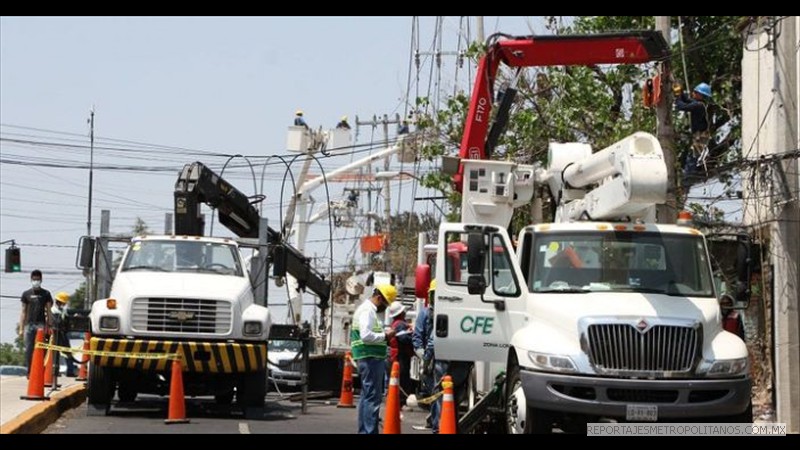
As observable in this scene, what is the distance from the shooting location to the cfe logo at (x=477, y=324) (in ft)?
49.3

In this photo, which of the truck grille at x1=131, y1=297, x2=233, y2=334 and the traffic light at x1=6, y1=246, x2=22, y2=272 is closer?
the truck grille at x1=131, y1=297, x2=233, y2=334

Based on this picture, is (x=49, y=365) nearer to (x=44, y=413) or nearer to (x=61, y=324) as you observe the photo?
(x=61, y=324)

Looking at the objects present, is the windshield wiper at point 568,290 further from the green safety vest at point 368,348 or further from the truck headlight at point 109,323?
the truck headlight at point 109,323

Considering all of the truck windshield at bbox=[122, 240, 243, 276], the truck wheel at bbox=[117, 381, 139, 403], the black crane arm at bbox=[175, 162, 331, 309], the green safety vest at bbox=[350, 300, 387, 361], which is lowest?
the truck wheel at bbox=[117, 381, 139, 403]

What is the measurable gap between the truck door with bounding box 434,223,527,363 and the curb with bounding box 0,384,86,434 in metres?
4.75

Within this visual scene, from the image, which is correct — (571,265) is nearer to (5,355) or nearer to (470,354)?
(470,354)

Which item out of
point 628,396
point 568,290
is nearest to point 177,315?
point 568,290

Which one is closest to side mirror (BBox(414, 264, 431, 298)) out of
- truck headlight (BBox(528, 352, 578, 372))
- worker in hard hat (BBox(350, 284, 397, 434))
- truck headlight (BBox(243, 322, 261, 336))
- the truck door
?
worker in hard hat (BBox(350, 284, 397, 434))

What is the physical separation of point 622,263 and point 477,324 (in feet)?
6.09

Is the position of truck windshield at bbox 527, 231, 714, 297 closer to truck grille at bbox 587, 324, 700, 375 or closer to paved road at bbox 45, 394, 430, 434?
truck grille at bbox 587, 324, 700, 375

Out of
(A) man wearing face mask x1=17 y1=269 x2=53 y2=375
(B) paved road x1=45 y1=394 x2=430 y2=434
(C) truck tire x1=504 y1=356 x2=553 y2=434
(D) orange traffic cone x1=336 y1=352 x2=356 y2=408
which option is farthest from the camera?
(A) man wearing face mask x1=17 y1=269 x2=53 y2=375

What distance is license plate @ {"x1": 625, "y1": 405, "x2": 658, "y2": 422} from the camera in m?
13.0
